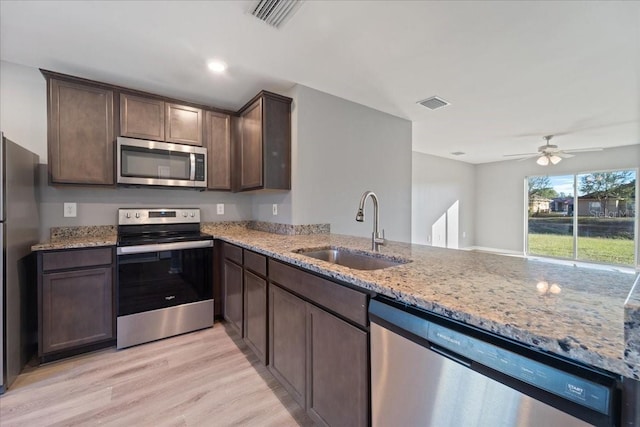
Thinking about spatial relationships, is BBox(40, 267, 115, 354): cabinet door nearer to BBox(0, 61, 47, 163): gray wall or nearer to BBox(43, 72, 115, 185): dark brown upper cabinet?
BBox(43, 72, 115, 185): dark brown upper cabinet

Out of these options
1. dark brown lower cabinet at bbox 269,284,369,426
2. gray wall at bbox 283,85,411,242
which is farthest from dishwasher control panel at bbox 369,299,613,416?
gray wall at bbox 283,85,411,242

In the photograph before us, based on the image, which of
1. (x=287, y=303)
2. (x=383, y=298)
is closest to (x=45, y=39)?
(x=287, y=303)

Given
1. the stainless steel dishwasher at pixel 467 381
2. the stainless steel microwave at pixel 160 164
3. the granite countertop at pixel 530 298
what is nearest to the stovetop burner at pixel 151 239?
the stainless steel microwave at pixel 160 164

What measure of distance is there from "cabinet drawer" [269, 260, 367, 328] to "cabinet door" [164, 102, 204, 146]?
188 centimetres

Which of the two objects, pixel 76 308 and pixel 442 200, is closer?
pixel 76 308

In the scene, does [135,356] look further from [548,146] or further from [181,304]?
[548,146]

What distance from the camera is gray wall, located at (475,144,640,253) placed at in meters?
6.39

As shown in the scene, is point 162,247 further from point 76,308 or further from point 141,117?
point 141,117

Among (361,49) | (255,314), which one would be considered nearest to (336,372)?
(255,314)

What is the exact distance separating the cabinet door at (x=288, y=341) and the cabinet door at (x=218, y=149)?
5.56 ft

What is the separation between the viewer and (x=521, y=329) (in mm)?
674

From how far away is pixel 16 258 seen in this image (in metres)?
1.93

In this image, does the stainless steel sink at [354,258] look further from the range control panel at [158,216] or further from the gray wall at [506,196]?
the gray wall at [506,196]

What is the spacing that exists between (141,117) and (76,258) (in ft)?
4.44
